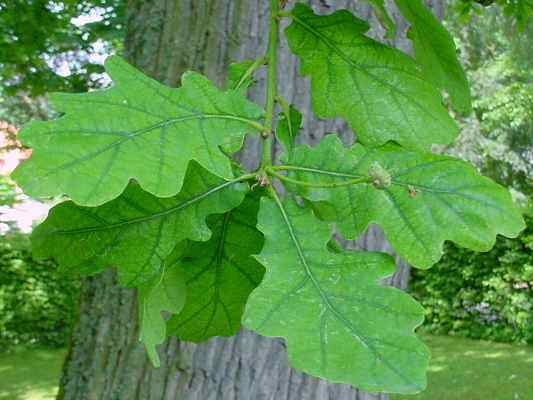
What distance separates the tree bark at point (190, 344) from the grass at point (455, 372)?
19.2ft

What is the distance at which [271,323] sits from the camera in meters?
0.77

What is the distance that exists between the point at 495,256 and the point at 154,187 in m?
10.6

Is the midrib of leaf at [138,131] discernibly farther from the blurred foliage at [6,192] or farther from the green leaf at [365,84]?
the blurred foliage at [6,192]

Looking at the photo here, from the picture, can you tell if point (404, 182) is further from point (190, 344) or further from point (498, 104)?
point (498, 104)

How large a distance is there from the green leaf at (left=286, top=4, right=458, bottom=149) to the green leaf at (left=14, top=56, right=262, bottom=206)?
0.23 meters

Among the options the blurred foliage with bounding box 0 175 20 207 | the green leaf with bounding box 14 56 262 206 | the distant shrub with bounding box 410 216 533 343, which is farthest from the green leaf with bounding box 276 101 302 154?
the distant shrub with bounding box 410 216 533 343

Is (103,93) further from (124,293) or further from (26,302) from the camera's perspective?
(26,302)

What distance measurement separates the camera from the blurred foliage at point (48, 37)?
4.61m

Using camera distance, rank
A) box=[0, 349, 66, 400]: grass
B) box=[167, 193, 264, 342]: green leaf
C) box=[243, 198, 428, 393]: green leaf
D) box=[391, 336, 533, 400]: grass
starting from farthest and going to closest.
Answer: box=[0, 349, 66, 400]: grass < box=[391, 336, 533, 400]: grass < box=[167, 193, 264, 342]: green leaf < box=[243, 198, 428, 393]: green leaf

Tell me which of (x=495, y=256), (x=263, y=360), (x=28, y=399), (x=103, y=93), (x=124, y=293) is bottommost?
(x=28, y=399)

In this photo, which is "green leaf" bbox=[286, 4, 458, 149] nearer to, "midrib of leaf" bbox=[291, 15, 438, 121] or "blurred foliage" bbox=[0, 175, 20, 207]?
"midrib of leaf" bbox=[291, 15, 438, 121]

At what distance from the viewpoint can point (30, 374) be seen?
9.25 m

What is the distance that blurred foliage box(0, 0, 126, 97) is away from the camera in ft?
15.1

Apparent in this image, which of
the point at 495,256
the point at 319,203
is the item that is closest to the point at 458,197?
the point at 319,203
